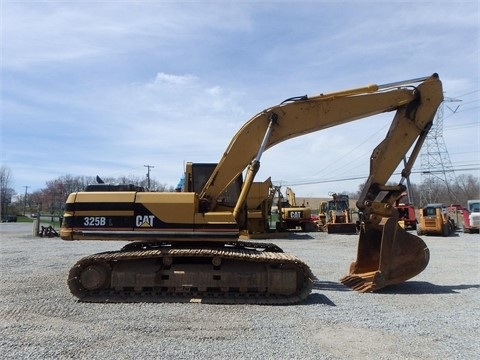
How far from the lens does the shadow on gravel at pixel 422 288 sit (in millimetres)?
9172

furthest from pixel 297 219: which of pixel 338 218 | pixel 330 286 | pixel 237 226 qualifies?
pixel 237 226

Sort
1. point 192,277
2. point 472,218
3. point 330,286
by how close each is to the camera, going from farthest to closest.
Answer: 1. point 472,218
2. point 330,286
3. point 192,277

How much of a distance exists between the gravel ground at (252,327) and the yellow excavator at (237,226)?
57cm

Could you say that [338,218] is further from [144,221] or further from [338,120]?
[144,221]

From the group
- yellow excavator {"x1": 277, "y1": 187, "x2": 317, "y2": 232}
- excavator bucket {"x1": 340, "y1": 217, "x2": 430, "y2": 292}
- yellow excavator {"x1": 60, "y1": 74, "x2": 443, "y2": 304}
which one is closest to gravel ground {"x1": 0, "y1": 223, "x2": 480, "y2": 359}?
excavator bucket {"x1": 340, "y1": 217, "x2": 430, "y2": 292}

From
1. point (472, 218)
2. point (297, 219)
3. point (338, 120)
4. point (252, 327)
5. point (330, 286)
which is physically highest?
point (338, 120)

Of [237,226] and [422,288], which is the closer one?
[237,226]

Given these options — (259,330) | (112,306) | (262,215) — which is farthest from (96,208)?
(262,215)

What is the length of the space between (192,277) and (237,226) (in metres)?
1.31

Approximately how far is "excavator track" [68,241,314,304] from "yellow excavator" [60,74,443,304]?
19 mm

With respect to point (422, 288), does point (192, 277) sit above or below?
above

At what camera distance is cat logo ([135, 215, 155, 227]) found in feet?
29.4

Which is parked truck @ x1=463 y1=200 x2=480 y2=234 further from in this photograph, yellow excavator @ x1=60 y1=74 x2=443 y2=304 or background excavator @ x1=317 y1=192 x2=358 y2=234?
yellow excavator @ x1=60 y1=74 x2=443 y2=304

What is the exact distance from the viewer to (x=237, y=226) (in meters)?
8.95
